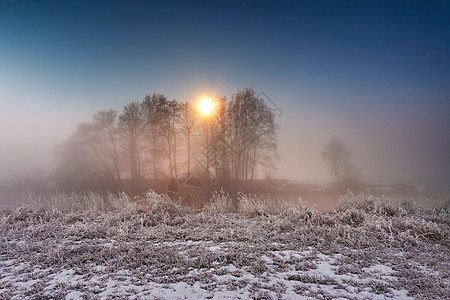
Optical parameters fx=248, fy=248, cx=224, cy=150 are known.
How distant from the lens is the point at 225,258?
3855 mm

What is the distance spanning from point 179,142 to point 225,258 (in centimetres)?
961

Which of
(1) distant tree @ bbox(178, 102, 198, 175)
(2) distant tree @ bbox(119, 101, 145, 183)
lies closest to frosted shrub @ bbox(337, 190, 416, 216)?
(1) distant tree @ bbox(178, 102, 198, 175)

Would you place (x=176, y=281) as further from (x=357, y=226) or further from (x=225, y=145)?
(x=225, y=145)

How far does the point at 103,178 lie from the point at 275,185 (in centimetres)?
902

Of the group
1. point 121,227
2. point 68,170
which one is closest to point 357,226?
point 121,227

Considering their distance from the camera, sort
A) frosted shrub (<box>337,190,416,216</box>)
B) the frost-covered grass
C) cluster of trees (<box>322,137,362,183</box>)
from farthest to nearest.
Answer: cluster of trees (<box>322,137,362,183</box>) → frosted shrub (<box>337,190,416,216</box>) → the frost-covered grass

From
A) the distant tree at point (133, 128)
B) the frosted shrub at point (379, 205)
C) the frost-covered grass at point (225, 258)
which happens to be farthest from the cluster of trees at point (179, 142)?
the frost-covered grass at point (225, 258)

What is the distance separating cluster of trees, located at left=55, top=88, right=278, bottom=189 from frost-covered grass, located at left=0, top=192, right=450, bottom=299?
A: 6084mm

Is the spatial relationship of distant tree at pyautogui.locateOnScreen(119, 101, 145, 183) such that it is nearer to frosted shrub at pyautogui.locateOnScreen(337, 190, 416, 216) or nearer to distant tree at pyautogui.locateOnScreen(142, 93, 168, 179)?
distant tree at pyautogui.locateOnScreen(142, 93, 168, 179)

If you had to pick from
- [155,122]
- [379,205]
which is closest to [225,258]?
[379,205]

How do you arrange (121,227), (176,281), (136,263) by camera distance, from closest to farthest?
(176,281), (136,263), (121,227)

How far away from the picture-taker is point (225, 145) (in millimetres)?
13109

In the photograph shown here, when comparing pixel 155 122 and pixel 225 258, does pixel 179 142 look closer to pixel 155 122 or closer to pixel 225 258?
pixel 155 122

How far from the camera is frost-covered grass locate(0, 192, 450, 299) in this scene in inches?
120
